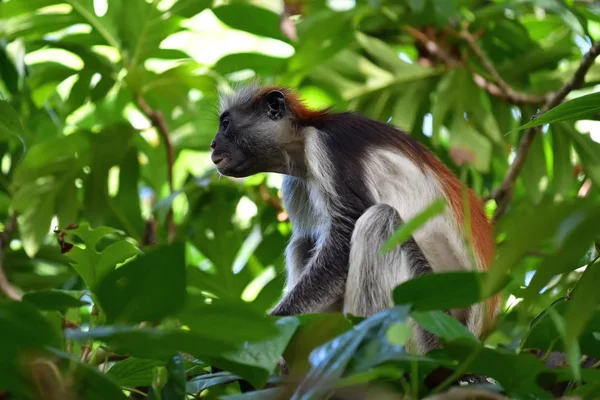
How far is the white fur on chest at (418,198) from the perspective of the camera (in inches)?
199

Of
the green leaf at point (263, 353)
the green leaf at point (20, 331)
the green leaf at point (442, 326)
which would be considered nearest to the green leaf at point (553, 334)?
the green leaf at point (442, 326)

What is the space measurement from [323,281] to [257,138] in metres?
1.40

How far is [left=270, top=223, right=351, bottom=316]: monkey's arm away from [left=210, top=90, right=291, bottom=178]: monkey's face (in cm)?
104

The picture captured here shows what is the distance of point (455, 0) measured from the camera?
21.4ft

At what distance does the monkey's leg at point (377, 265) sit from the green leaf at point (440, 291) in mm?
2308

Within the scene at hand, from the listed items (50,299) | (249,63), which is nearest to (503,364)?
(50,299)

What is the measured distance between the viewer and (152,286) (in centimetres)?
187

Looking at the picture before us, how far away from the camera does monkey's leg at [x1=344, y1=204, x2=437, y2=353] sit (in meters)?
4.53

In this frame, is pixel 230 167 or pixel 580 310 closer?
pixel 580 310

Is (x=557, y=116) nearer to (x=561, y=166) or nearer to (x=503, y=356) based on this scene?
(x=503, y=356)

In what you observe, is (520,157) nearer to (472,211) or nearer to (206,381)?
(472,211)

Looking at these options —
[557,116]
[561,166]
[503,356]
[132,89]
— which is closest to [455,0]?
[561,166]

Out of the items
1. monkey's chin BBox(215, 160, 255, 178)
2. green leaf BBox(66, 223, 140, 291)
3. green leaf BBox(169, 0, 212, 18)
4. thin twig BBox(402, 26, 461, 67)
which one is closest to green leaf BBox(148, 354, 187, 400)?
green leaf BBox(66, 223, 140, 291)

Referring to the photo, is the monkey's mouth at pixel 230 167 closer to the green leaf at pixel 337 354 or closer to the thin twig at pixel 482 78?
the thin twig at pixel 482 78
